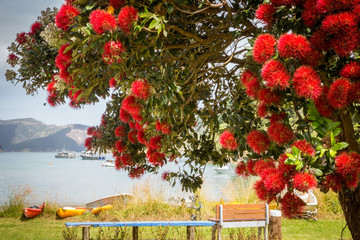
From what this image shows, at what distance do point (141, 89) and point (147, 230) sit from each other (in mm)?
4554

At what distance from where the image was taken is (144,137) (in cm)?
249

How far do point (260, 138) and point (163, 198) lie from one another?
Result: 565 cm

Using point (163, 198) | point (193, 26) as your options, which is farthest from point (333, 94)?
point (163, 198)

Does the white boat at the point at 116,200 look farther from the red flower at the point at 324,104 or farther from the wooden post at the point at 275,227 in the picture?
the red flower at the point at 324,104

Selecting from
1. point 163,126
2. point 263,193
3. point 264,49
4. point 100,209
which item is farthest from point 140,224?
point 100,209

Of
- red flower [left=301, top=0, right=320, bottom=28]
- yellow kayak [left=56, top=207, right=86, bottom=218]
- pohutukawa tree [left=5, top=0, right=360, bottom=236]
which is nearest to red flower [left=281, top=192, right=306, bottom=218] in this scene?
pohutukawa tree [left=5, top=0, right=360, bottom=236]

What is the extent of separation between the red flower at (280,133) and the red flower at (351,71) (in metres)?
0.29

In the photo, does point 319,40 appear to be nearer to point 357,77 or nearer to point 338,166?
point 357,77

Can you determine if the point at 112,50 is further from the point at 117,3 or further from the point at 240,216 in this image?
the point at 240,216

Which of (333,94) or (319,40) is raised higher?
(319,40)

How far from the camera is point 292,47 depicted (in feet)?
3.94

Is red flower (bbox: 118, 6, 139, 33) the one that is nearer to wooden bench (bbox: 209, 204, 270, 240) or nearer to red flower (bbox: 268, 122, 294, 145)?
red flower (bbox: 268, 122, 294, 145)

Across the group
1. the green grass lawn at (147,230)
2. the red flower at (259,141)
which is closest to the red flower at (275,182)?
the red flower at (259,141)

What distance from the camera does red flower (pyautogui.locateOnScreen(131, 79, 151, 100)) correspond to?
5.46 feet
